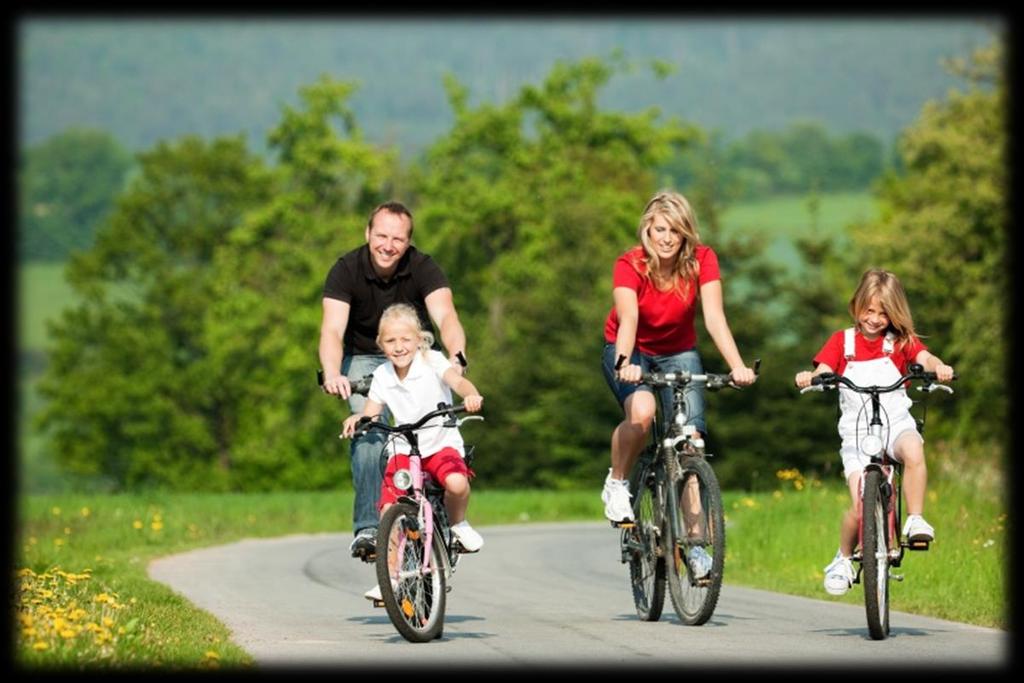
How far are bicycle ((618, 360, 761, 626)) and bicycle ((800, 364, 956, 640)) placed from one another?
0.67 m

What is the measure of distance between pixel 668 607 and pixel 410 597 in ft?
9.71

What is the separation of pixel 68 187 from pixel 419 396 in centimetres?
10092

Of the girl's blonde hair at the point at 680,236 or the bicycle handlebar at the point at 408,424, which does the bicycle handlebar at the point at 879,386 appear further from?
the bicycle handlebar at the point at 408,424

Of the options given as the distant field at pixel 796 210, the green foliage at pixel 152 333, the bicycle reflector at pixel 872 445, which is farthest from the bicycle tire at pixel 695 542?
the distant field at pixel 796 210

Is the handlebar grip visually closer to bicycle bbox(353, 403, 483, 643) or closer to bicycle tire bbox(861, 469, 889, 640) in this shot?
bicycle tire bbox(861, 469, 889, 640)

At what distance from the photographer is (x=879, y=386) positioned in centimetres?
1007

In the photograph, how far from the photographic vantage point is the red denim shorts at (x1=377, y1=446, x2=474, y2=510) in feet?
32.6

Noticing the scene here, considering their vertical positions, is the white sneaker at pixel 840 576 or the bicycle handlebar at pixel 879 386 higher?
the bicycle handlebar at pixel 879 386

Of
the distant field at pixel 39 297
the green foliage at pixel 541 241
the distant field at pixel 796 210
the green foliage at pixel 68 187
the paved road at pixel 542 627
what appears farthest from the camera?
the distant field at pixel 796 210

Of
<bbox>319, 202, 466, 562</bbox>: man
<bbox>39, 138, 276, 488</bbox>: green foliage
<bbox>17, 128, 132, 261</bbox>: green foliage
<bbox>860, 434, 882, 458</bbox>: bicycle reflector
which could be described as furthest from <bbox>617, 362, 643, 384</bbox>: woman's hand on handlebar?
<bbox>17, 128, 132, 261</bbox>: green foliage

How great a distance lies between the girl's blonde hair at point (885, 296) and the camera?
10.1 m

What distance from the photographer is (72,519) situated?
24.0 metres

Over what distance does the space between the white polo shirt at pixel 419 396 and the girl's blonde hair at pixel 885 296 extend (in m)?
2.19

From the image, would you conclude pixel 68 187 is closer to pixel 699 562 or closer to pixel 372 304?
pixel 372 304
